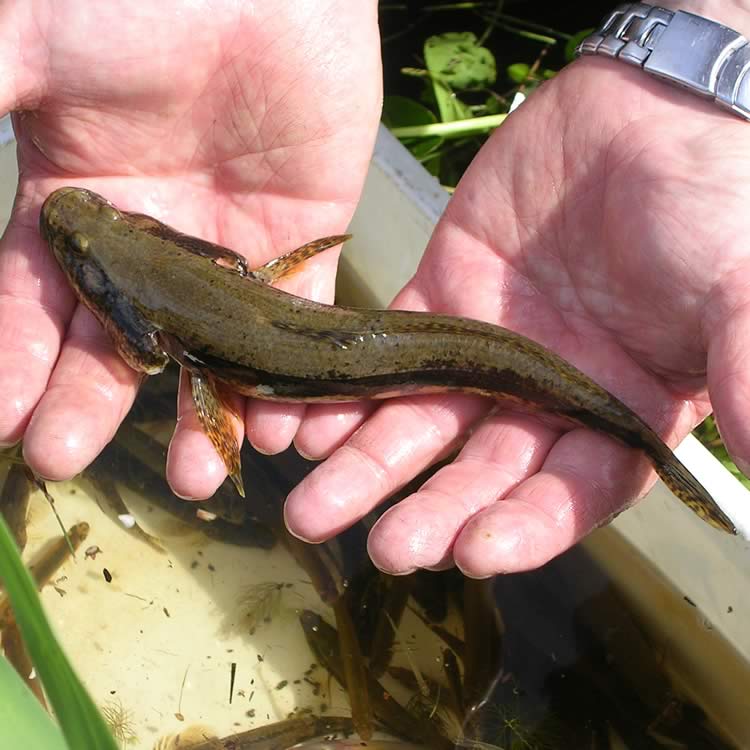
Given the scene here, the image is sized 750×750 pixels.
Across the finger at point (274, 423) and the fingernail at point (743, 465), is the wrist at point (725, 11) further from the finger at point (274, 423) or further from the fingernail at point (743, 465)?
the finger at point (274, 423)

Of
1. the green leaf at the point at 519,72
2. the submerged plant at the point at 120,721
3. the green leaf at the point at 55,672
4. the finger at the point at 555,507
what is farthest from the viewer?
the green leaf at the point at 519,72

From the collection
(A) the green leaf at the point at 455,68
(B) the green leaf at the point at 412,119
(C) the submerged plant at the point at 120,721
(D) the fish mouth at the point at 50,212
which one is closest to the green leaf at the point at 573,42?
(A) the green leaf at the point at 455,68

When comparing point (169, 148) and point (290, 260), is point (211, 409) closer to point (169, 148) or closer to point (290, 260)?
point (290, 260)

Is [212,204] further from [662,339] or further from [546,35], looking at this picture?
[546,35]

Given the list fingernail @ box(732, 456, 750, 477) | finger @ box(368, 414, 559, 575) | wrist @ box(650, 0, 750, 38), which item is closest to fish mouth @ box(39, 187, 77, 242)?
finger @ box(368, 414, 559, 575)

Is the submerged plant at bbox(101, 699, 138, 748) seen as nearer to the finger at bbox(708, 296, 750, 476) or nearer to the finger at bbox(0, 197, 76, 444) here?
the finger at bbox(0, 197, 76, 444)

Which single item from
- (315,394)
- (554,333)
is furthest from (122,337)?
(554,333)

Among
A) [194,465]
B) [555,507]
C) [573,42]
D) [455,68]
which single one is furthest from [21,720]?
[573,42]
